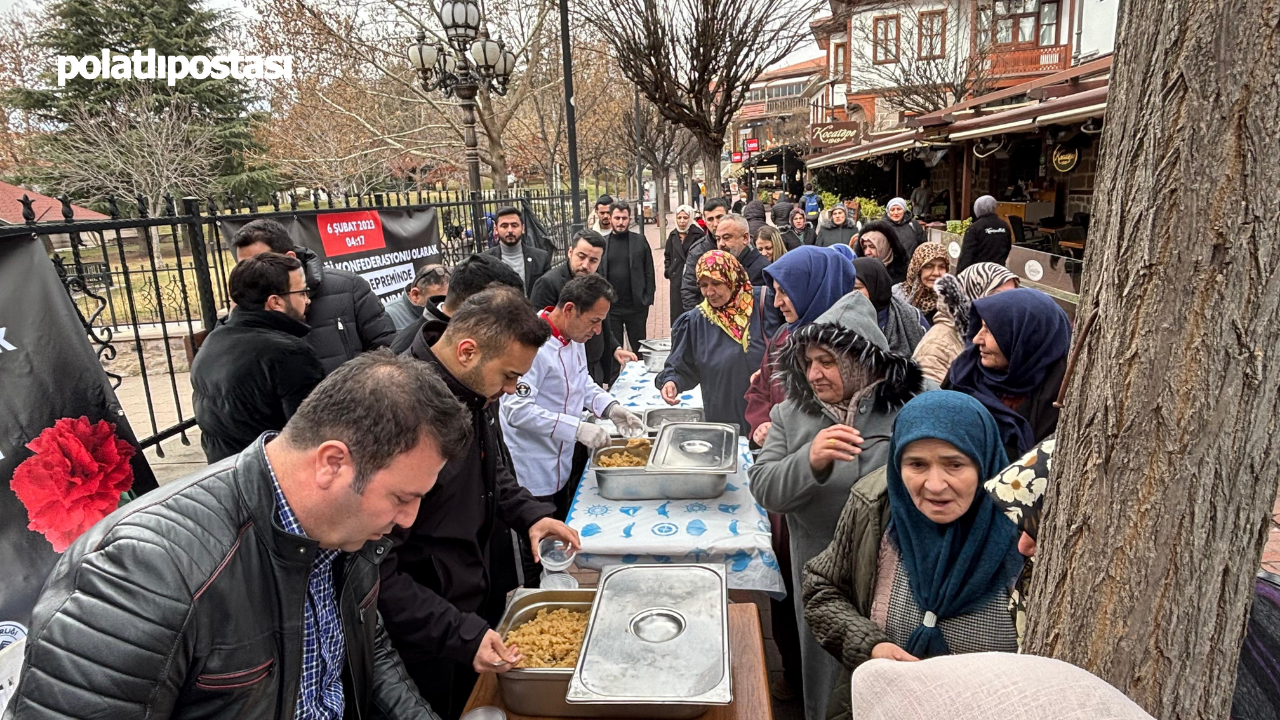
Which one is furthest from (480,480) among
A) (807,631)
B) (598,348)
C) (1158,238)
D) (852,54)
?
(852,54)

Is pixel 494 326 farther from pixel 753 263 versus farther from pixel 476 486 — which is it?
pixel 753 263

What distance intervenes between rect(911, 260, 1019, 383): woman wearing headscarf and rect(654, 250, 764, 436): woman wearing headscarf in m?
0.95

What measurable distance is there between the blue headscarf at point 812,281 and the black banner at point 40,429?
297 cm

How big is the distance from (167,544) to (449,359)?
115 cm

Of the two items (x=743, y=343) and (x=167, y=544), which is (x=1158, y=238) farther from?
(x=743, y=343)

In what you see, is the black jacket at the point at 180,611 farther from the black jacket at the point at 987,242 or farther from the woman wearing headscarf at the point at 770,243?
the black jacket at the point at 987,242

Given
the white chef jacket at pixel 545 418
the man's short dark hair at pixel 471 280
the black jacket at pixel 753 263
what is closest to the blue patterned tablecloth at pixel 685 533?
the white chef jacket at pixel 545 418

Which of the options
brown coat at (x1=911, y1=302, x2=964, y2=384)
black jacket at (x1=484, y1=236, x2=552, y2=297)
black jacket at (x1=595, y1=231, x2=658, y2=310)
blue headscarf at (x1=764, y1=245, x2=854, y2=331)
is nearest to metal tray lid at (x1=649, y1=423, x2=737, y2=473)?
blue headscarf at (x1=764, y1=245, x2=854, y2=331)

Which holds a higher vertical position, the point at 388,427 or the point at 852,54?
the point at 852,54

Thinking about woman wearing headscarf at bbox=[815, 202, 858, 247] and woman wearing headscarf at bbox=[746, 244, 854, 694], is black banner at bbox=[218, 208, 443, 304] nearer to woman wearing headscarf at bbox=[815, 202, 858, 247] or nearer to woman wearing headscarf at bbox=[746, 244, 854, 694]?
woman wearing headscarf at bbox=[746, 244, 854, 694]

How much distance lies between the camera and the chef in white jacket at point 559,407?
11.1 ft

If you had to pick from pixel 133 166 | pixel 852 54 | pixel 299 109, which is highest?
pixel 852 54

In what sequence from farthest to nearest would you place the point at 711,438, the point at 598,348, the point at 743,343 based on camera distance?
the point at 598,348
the point at 743,343
the point at 711,438

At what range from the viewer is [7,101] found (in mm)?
23297
